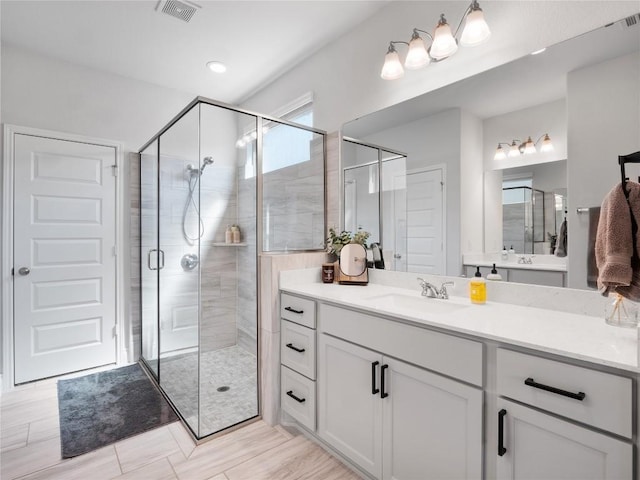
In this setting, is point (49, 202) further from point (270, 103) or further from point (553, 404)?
point (553, 404)

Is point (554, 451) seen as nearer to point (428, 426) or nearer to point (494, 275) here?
point (428, 426)

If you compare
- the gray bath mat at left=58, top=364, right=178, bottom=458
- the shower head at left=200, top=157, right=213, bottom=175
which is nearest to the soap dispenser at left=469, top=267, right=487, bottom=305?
the shower head at left=200, top=157, right=213, bottom=175

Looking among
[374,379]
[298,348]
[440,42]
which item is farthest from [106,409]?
[440,42]

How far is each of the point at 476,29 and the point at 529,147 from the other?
64 cm

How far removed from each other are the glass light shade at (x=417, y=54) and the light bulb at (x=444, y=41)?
0.11 metres

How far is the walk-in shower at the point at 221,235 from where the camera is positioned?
2143 mm

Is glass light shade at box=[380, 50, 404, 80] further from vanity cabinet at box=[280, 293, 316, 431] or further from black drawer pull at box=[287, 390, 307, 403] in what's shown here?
black drawer pull at box=[287, 390, 307, 403]

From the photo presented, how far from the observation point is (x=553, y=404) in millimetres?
943

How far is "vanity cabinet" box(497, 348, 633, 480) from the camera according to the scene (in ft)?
2.77

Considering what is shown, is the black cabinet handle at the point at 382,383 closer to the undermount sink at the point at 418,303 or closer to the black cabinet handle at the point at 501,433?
the undermount sink at the point at 418,303

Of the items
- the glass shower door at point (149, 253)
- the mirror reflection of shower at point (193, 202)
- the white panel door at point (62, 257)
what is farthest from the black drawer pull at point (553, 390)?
the white panel door at point (62, 257)

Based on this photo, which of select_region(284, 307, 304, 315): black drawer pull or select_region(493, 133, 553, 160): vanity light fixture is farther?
select_region(284, 307, 304, 315): black drawer pull

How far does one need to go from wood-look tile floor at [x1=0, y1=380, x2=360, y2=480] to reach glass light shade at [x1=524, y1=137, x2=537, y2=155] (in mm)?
1785

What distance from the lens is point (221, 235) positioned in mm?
2256
